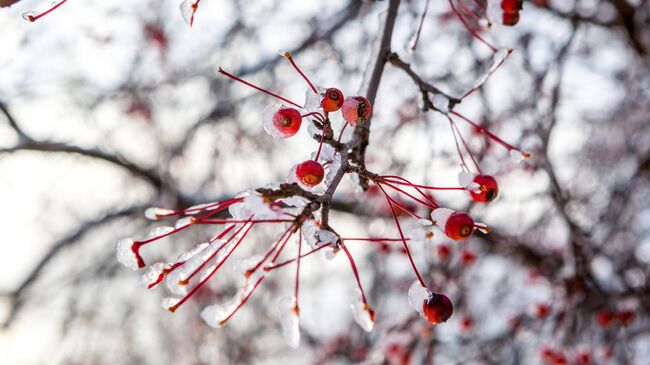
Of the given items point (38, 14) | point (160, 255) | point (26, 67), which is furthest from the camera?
point (160, 255)

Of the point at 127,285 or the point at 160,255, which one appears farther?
the point at 127,285

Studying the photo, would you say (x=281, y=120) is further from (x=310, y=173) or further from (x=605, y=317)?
(x=605, y=317)

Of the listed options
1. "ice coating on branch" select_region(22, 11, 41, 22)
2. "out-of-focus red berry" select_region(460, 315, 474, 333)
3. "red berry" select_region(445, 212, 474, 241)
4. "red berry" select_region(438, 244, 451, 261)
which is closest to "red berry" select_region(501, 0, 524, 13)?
"red berry" select_region(445, 212, 474, 241)

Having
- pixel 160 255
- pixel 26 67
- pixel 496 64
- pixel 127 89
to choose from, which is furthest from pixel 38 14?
pixel 160 255

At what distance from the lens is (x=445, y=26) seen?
3.96m

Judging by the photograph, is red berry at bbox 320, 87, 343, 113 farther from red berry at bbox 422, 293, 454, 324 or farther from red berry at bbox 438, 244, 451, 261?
red berry at bbox 438, 244, 451, 261

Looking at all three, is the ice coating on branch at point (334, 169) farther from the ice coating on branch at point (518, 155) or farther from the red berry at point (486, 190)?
the ice coating on branch at point (518, 155)

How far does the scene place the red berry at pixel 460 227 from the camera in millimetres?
1049

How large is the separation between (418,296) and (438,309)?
69 millimetres

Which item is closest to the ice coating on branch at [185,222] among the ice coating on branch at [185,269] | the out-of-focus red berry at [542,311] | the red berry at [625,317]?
the ice coating on branch at [185,269]

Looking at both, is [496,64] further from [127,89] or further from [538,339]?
[127,89]

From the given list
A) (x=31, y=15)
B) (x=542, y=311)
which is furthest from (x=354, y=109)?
(x=542, y=311)

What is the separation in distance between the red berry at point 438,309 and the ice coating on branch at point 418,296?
0.06 feet

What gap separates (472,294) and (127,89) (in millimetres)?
3348
